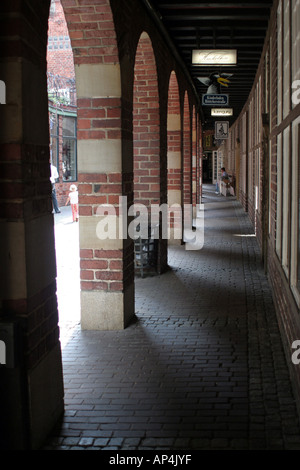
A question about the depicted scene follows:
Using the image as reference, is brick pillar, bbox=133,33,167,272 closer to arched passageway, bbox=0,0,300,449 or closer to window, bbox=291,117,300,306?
arched passageway, bbox=0,0,300,449

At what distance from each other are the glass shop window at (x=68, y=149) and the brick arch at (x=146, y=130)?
1480cm

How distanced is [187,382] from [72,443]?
4.21 ft

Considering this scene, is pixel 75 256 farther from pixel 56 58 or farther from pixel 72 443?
pixel 56 58

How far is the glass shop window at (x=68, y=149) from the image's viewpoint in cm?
2358

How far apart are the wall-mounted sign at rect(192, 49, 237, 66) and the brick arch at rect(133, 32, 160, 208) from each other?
5.18 feet

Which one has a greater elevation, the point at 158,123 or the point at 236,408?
the point at 158,123

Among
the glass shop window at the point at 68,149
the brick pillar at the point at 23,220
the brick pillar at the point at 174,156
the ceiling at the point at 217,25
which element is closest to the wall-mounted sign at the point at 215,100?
the ceiling at the point at 217,25

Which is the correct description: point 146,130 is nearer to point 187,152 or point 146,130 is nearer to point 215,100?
point 215,100

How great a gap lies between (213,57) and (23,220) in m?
7.31

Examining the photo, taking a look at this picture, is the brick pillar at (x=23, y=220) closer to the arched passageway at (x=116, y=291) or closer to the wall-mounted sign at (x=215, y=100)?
the arched passageway at (x=116, y=291)

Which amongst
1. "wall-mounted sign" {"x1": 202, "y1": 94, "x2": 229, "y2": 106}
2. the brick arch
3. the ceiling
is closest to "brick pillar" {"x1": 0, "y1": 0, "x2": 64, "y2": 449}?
the ceiling

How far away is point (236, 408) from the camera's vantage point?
414cm

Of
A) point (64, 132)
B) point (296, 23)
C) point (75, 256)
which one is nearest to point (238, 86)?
point (75, 256)

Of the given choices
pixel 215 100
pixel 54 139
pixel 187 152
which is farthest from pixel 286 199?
pixel 54 139
